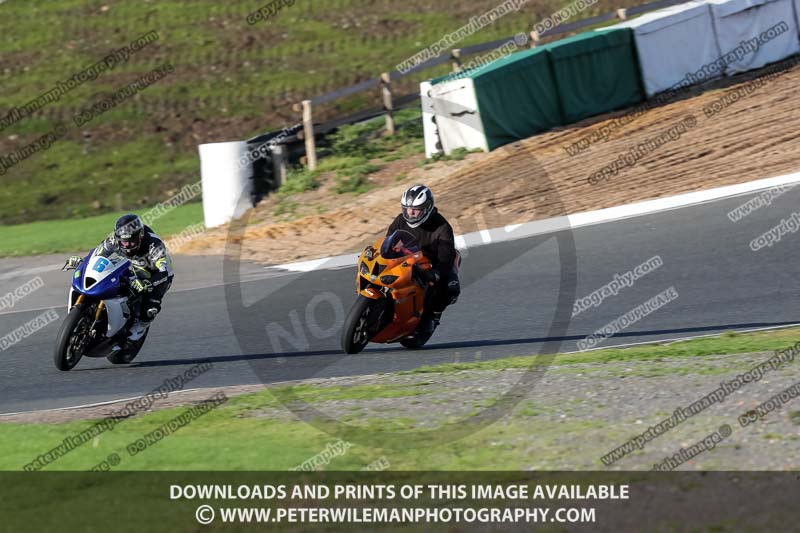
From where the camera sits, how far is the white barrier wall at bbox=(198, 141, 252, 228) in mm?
21719

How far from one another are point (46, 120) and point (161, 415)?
2307 cm

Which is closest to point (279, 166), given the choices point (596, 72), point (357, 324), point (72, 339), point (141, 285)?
point (596, 72)

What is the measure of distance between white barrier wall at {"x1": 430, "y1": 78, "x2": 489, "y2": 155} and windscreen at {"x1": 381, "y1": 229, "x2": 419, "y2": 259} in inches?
436

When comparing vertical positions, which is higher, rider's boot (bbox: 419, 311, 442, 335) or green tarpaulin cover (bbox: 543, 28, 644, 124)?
green tarpaulin cover (bbox: 543, 28, 644, 124)

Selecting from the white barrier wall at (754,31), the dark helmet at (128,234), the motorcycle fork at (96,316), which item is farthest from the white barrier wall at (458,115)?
the motorcycle fork at (96,316)

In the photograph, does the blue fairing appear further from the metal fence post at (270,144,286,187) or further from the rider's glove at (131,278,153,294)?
the metal fence post at (270,144,286,187)

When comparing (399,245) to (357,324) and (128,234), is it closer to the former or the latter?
(357,324)

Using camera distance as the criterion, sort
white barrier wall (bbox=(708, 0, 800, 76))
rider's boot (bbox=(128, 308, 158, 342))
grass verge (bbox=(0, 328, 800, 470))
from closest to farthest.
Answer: grass verge (bbox=(0, 328, 800, 470)) → rider's boot (bbox=(128, 308, 158, 342)) → white barrier wall (bbox=(708, 0, 800, 76))

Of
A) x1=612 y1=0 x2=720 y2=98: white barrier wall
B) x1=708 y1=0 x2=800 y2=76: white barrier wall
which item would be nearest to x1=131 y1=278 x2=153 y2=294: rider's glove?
x1=612 y1=0 x2=720 y2=98: white barrier wall

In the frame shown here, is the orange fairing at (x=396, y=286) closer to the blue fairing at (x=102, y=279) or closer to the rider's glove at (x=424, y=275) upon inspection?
the rider's glove at (x=424, y=275)

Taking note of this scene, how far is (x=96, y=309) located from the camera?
11.3m

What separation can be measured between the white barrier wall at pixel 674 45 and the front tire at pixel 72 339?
16623mm

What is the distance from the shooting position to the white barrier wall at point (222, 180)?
855 inches

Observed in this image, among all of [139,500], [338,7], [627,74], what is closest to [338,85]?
[338,7]
